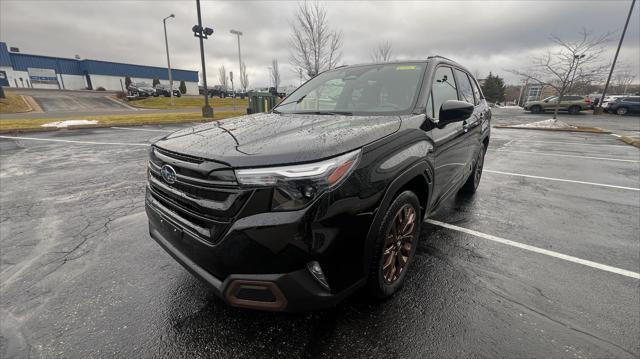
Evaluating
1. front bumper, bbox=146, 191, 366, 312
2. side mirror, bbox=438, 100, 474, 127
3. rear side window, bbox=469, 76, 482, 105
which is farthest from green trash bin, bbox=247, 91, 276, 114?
front bumper, bbox=146, 191, 366, 312

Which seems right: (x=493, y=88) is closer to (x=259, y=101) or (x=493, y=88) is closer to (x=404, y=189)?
(x=259, y=101)

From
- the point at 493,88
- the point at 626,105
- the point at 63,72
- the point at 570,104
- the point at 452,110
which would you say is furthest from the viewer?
the point at 493,88

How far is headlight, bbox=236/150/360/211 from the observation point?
1.52 m

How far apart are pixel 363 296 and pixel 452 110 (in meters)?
1.63

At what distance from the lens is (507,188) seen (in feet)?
17.4

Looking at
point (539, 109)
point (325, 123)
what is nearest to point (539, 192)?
point (325, 123)

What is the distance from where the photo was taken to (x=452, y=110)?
247cm

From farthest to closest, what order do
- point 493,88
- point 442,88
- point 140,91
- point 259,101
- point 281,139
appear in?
1. point 493,88
2. point 140,91
3. point 259,101
4. point 442,88
5. point 281,139

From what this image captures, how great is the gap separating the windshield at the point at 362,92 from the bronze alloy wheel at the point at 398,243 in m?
0.84

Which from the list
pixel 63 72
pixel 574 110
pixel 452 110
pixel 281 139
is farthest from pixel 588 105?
pixel 63 72

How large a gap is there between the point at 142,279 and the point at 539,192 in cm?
584

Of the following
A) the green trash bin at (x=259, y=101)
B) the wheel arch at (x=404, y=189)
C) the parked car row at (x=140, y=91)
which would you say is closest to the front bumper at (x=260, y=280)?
the wheel arch at (x=404, y=189)

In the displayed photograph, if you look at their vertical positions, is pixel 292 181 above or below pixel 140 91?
above

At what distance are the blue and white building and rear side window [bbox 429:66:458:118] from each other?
60.1 m
